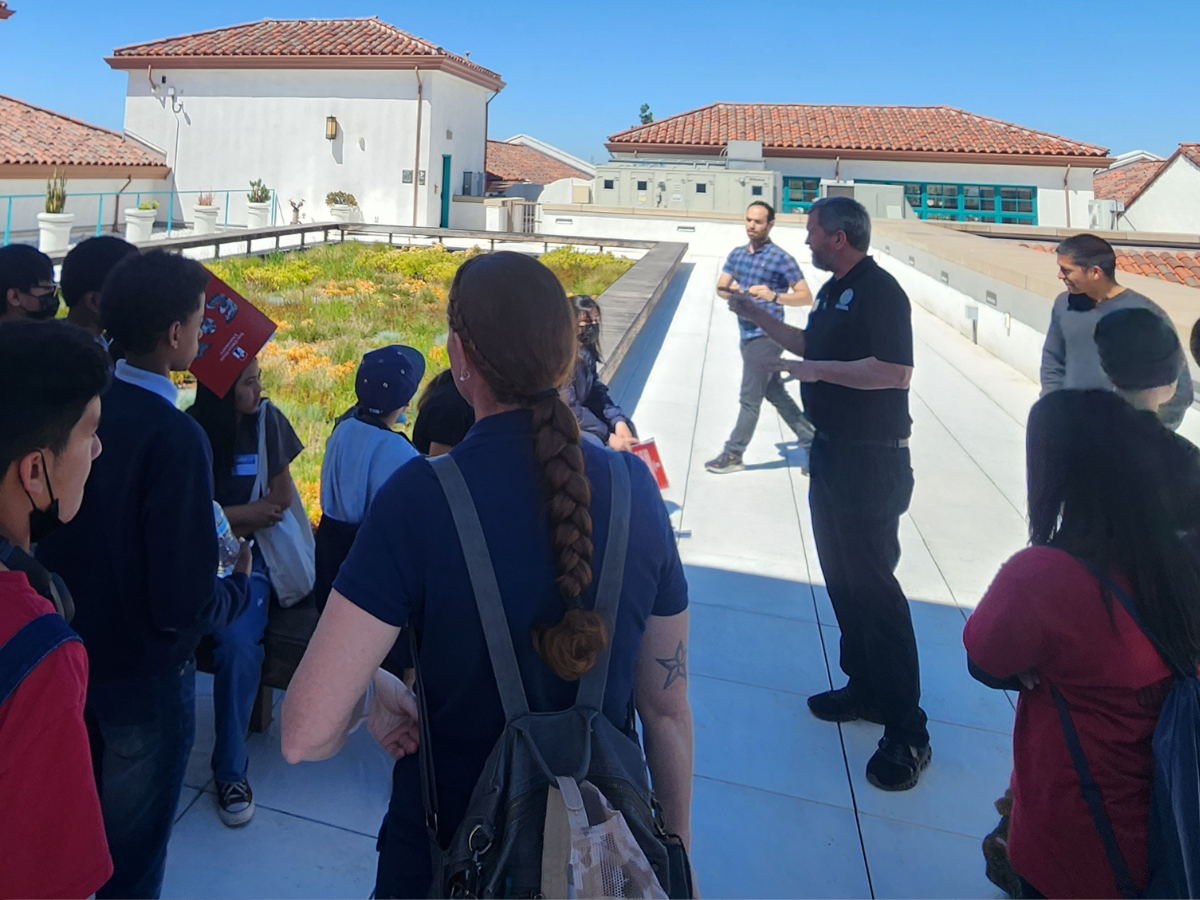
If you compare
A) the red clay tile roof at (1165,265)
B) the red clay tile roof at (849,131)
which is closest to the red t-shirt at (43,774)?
the red clay tile roof at (1165,265)

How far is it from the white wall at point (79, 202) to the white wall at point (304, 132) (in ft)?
7.88

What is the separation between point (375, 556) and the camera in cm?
137

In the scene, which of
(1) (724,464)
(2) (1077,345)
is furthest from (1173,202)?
(2) (1077,345)

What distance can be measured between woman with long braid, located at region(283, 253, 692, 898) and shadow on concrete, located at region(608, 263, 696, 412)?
5.89m

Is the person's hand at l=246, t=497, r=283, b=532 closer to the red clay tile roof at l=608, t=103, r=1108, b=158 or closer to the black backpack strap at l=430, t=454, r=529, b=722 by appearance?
the black backpack strap at l=430, t=454, r=529, b=722

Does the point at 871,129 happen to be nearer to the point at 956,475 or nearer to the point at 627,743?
the point at 956,475

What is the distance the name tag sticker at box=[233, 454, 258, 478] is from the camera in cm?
289

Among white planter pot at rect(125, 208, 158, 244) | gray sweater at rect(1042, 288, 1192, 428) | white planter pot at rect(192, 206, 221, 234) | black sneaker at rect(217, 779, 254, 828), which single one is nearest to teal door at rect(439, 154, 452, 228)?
white planter pot at rect(192, 206, 221, 234)

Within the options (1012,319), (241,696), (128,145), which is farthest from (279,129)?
(241,696)

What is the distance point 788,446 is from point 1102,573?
576cm

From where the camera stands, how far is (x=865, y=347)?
3.24 meters

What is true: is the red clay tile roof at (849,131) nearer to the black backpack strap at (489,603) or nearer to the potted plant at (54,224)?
the potted plant at (54,224)

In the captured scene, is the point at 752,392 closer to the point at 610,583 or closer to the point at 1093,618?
the point at 1093,618

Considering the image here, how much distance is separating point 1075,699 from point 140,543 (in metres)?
2.00
